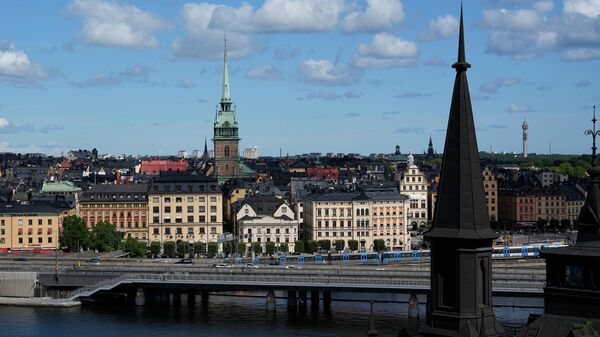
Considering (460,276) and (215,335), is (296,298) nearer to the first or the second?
(215,335)

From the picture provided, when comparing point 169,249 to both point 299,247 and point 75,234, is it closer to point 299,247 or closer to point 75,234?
point 75,234

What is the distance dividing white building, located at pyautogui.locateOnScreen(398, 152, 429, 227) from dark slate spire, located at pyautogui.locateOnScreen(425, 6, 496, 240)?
88.2 meters

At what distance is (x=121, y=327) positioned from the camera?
53625mm

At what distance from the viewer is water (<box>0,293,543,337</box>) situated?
52.0 metres

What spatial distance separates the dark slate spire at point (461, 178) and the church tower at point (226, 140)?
104 metres

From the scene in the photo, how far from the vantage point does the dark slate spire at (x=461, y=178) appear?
16828 mm

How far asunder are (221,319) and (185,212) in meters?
39.7

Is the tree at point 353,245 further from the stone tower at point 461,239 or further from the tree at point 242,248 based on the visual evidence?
the stone tower at point 461,239

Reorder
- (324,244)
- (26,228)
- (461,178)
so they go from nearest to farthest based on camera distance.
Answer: (461,178) → (26,228) → (324,244)

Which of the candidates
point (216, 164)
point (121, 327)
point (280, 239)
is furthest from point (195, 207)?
point (121, 327)

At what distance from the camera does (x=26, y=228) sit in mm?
90438

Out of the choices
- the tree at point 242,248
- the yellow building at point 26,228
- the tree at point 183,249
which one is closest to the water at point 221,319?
the tree at point 242,248

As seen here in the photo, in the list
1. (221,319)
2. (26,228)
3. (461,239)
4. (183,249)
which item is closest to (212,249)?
(183,249)

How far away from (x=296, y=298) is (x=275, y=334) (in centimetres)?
1201
